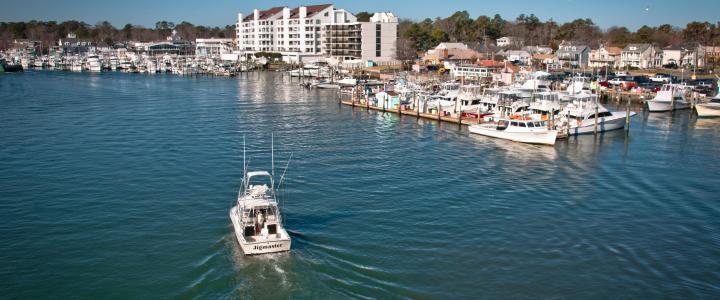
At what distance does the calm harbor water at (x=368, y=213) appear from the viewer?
65.4 feet

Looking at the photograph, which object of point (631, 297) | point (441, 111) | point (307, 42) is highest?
point (307, 42)

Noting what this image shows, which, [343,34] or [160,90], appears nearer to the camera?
[160,90]

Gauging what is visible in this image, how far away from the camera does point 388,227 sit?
2488 cm

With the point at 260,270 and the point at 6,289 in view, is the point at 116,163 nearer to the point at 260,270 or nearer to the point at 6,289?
the point at 6,289

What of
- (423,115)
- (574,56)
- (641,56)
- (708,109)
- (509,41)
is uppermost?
(509,41)

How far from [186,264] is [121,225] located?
5454 millimetres

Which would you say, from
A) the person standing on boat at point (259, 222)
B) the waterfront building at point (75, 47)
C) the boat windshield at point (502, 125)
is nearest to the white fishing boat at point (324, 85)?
the boat windshield at point (502, 125)

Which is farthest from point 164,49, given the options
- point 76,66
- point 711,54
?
point 711,54

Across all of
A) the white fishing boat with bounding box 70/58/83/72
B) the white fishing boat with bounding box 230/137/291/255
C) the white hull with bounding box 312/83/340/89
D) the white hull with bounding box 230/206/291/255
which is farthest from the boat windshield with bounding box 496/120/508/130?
the white fishing boat with bounding box 70/58/83/72

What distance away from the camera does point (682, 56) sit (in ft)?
349

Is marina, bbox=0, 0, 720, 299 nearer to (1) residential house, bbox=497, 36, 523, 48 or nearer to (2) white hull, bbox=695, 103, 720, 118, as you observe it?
(2) white hull, bbox=695, 103, 720, 118

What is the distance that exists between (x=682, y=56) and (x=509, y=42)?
148 ft

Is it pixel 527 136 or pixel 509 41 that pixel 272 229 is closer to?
pixel 527 136

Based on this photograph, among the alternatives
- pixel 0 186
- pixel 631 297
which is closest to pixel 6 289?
pixel 0 186
